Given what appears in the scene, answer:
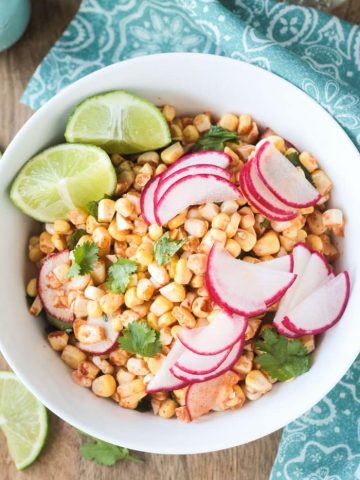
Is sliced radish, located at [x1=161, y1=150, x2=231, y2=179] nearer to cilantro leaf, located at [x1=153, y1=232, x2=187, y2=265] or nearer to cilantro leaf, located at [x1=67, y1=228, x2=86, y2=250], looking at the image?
cilantro leaf, located at [x1=153, y1=232, x2=187, y2=265]

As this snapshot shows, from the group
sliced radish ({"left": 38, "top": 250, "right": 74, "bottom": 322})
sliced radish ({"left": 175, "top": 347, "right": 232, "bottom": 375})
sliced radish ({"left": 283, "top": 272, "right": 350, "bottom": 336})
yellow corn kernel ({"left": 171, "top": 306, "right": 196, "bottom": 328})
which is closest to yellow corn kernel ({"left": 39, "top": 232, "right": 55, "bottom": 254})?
sliced radish ({"left": 38, "top": 250, "right": 74, "bottom": 322})

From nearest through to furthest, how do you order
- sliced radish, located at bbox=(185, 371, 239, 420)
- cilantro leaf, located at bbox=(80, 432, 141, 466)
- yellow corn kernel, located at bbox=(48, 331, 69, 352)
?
sliced radish, located at bbox=(185, 371, 239, 420) → yellow corn kernel, located at bbox=(48, 331, 69, 352) → cilantro leaf, located at bbox=(80, 432, 141, 466)

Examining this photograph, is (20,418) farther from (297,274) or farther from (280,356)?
(297,274)

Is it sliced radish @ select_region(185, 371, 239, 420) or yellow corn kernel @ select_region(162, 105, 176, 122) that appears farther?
yellow corn kernel @ select_region(162, 105, 176, 122)

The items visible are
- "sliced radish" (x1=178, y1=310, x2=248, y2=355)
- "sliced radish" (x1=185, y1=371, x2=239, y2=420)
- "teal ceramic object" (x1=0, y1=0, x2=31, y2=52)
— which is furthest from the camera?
"teal ceramic object" (x1=0, y1=0, x2=31, y2=52)

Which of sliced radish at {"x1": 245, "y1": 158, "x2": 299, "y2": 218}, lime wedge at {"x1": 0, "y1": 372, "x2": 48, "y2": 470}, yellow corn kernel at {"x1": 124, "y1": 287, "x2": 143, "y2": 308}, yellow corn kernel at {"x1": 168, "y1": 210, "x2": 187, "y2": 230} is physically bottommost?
lime wedge at {"x1": 0, "y1": 372, "x2": 48, "y2": 470}

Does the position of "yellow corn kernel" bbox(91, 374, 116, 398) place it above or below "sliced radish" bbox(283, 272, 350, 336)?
below

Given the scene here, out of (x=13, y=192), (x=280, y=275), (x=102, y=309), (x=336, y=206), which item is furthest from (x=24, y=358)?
(x=336, y=206)

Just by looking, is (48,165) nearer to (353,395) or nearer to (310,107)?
(310,107)
